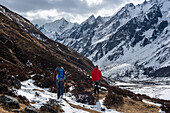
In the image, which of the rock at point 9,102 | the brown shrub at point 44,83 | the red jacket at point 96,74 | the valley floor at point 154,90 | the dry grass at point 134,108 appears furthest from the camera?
the valley floor at point 154,90

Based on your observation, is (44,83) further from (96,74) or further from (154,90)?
(154,90)

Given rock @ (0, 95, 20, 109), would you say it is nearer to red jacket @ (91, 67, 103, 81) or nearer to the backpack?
the backpack

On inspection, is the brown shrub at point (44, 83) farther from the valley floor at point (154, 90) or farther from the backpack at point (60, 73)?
the valley floor at point (154, 90)

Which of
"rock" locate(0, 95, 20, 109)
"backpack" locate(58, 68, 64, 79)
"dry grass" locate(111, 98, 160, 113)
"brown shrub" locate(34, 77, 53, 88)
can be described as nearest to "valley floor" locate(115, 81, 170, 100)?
"dry grass" locate(111, 98, 160, 113)

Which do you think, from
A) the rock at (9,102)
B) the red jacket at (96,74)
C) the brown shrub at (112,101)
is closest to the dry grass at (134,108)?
the brown shrub at (112,101)

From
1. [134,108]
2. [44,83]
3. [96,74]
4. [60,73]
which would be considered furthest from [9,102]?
[134,108]

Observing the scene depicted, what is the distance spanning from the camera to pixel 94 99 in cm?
1531

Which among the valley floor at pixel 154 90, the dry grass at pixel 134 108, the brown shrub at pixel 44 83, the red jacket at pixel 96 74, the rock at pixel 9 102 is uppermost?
the red jacket at pixel 96 74

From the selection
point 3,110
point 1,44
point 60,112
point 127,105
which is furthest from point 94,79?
point 1,44

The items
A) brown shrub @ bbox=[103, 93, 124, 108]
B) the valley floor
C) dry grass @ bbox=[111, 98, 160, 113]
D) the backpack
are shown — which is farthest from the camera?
the valley floor

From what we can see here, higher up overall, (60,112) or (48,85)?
(48,85)

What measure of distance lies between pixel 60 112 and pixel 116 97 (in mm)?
7884

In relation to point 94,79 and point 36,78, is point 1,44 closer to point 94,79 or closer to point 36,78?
point 36,78

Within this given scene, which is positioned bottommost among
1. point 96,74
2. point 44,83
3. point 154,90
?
point 154,90
